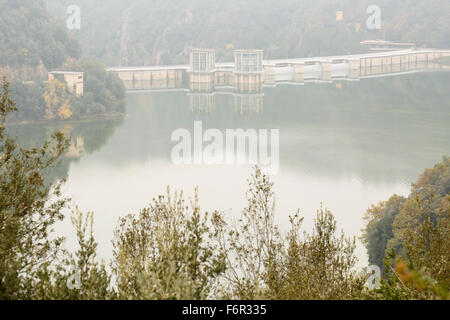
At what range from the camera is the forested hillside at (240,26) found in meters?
45.8

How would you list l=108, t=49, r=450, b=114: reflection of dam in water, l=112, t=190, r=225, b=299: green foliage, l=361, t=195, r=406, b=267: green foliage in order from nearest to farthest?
l=112, t=190, r=225, b=299: green foliage < l=361, t=195, r=406, b=267: green foliage < l=108, t=49, r=450, b=114: reflection of dam in water

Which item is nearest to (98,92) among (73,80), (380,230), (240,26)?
(73,80)

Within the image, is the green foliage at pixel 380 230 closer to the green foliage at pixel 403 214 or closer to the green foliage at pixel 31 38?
the green foliage at pixel 403 214

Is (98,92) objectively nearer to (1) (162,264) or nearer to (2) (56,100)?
(2) (56,100)

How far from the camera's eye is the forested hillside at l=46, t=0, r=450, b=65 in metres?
45.8

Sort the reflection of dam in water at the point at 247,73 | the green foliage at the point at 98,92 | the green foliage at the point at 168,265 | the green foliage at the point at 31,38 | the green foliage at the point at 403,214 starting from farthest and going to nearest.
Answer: the reflection of dam in water at the point at 247,73 → the green foliage at the point at 31,38 → the green foliage at the point at 98,92 → the green foliage at the point at 403,214 → the green foliage at the point at 168,265

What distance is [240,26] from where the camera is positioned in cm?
4750

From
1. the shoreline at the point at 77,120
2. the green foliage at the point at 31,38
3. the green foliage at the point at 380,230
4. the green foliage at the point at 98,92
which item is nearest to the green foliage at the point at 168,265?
Result: the green foliage at the point at 380,230

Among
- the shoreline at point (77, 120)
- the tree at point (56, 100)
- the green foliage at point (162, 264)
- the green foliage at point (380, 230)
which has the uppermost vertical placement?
the tree at point (56, 100)

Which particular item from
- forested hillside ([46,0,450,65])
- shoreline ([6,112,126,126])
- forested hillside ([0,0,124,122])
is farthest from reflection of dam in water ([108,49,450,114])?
shoreline ([6,112,126,126])

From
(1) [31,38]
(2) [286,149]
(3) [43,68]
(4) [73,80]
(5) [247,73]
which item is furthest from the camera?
(5) [247,73]

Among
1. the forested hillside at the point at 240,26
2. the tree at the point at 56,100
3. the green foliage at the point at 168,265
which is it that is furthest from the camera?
the forested hillside at the point at 240,26

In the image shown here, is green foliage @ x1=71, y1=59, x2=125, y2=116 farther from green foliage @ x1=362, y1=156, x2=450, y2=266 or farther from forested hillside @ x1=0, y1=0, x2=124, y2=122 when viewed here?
green foliage @ x1=362, y1=156, x2=450, y2=266

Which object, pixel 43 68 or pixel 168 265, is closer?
pixel 168 265
